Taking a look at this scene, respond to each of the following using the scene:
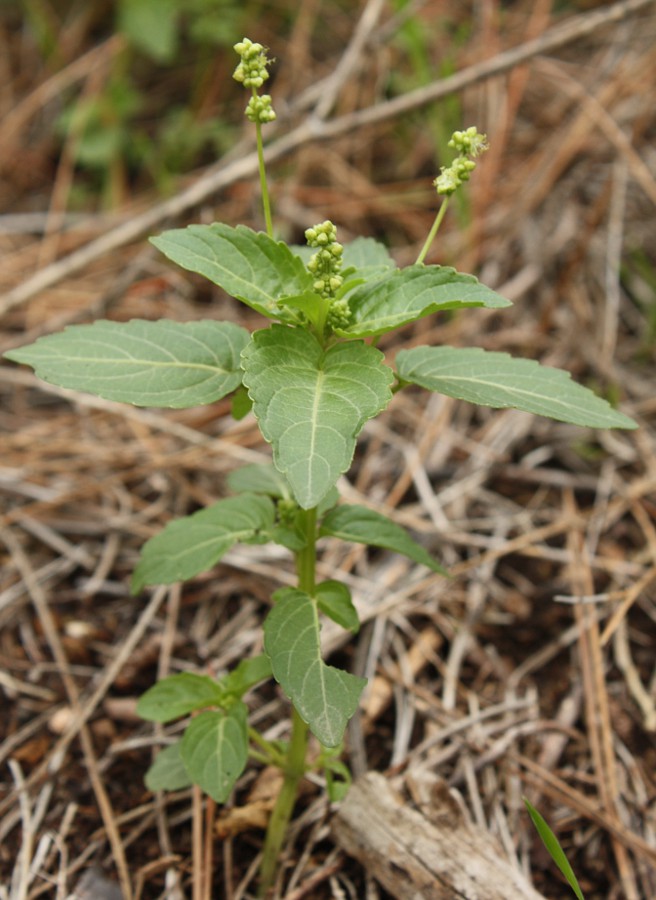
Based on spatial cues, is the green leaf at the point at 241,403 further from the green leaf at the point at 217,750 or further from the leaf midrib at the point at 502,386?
the green leaf at the point at 217,750

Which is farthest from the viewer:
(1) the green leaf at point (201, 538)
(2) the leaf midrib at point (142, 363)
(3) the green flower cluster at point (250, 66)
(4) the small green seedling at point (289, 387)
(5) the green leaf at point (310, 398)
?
(1) the green leaf at point (201, 538)

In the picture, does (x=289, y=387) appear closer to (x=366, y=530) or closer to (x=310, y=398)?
(x=310, y=398)

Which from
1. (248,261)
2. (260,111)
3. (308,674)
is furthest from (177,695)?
(260,111)

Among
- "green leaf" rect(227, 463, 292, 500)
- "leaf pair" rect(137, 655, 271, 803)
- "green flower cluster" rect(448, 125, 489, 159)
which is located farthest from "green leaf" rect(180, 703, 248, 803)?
"green flower cluster" rect(448, 125, 489, 159)

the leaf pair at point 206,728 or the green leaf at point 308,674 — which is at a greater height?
the green leaf at point 308,674

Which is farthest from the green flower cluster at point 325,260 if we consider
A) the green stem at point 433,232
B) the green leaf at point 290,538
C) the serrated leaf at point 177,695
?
the serrated leaf at point 177,695

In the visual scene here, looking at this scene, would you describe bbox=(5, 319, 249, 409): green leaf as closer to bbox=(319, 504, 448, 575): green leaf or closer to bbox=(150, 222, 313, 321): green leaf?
bbox=(150, 222, 313, 321): green leaf
